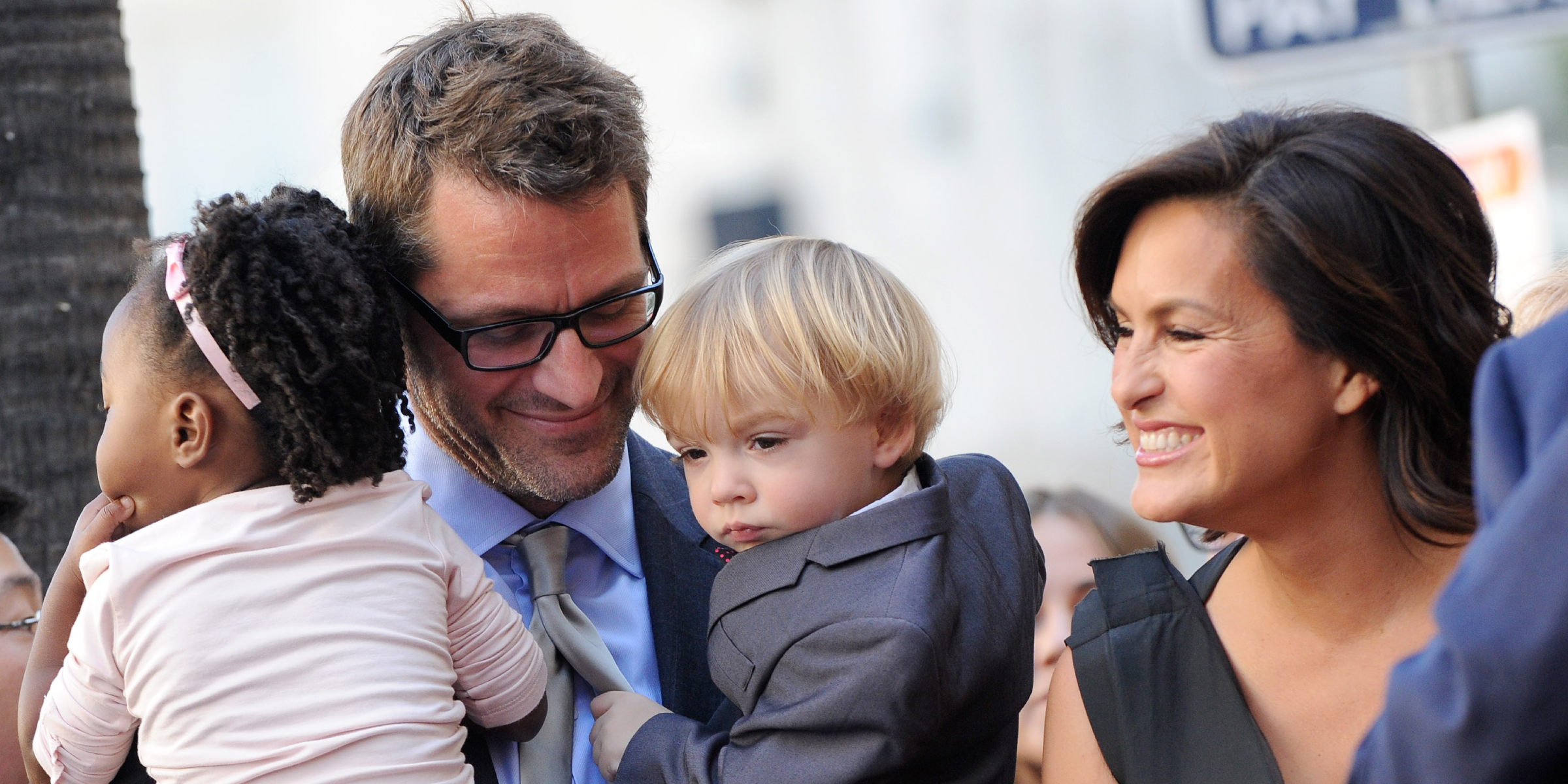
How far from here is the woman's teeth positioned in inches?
79.7

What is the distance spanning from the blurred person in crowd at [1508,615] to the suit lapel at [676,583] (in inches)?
65.4

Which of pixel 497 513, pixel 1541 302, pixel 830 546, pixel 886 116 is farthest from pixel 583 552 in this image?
pixel 886 116

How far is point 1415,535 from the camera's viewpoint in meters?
2.03

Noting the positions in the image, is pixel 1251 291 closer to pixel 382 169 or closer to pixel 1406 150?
pixel 1406 150

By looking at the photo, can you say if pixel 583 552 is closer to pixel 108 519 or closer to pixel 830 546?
pixel 830 546

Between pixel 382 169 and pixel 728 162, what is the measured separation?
4795mm

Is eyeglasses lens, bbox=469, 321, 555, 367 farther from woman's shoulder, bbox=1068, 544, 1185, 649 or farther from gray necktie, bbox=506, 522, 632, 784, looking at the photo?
woman's shoulder, bbox=1068, 544, 1185, 649

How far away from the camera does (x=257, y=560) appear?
2.02 metres

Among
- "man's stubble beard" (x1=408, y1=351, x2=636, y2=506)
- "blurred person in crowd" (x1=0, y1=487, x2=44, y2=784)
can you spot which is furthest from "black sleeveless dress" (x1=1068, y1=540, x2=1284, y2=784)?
"blurred person in crowd" (x1=0, y1=487, x2=44, y2=784)

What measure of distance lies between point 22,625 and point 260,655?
1019mm

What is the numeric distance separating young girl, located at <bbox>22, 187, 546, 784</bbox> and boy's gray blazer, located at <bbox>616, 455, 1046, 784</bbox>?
0.39m

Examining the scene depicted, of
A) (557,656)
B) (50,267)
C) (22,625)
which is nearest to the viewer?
(557,656)

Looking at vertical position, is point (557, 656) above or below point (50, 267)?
below

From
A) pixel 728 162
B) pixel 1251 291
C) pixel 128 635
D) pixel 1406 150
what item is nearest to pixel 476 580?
pixel 128 635
